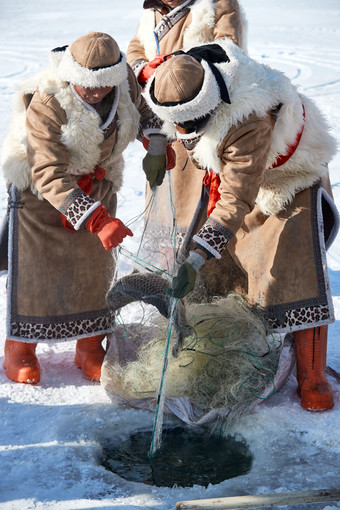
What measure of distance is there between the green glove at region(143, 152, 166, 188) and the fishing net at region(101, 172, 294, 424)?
0.09m

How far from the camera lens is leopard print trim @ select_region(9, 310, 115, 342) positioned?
3047 millimetres

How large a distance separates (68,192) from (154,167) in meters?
0.48

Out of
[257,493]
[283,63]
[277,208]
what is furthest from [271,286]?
[283,63]

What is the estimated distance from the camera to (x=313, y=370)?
2.89m

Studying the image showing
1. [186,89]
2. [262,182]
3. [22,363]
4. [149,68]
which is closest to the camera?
[186,89]

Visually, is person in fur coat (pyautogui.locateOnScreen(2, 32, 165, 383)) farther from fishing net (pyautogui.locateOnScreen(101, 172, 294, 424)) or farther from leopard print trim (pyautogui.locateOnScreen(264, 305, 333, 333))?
leopard print trim (pyautogui.locateOnScreen(264, 305, 333, 333))

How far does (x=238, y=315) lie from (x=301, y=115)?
0.93 metres

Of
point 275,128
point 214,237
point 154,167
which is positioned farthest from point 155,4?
point 214,237

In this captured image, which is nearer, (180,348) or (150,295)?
(150,295)

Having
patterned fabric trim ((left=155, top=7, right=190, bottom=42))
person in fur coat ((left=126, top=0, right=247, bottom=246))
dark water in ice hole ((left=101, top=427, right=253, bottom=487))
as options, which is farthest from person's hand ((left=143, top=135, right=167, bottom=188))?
dark water in ice hole ((left=101, top=427, right=253, bottom=487))

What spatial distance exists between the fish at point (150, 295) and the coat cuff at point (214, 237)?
0.26 m

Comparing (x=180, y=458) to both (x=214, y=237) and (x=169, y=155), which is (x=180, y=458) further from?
(x=169, y=155)

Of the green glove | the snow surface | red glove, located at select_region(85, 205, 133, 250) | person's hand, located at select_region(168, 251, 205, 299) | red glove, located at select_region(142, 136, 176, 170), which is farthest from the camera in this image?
red glove, located at select_region(142, 136, 176, 170)

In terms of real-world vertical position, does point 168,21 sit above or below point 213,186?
above
